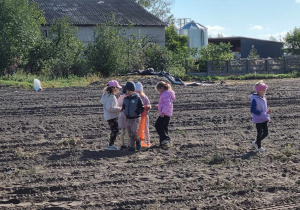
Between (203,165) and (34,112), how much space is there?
840 cm

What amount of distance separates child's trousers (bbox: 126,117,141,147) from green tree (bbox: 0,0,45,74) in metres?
21.5

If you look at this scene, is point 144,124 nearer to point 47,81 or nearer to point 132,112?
point 132,112

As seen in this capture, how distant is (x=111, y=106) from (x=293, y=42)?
4089cm

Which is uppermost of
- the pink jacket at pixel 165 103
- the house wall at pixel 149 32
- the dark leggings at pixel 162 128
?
the house wall at pixel 149 32

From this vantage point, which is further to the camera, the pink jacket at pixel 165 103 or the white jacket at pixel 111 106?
the pink jacket at pixel 165 103

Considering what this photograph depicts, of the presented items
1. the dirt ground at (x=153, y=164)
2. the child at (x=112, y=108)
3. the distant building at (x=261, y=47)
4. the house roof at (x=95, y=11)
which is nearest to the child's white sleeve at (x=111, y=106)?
the child at (x=112, y=108)

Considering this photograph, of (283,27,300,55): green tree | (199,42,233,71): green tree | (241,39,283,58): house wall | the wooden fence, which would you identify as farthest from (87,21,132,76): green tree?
(241,39,283,58): house wall

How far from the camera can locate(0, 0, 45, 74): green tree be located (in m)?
30.2

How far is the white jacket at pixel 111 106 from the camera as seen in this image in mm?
10375

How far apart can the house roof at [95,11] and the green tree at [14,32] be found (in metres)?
9.95

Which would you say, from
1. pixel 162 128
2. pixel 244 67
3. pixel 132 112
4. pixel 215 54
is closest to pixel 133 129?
pixel 132 112

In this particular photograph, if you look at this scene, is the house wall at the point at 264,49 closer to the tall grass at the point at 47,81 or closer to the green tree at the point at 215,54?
the green tree at the point at 215,54

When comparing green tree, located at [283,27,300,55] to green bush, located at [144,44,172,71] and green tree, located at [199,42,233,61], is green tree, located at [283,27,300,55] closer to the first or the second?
green tree, located at [199,42,233,61]

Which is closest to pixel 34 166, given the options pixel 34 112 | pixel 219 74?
pixel 34 112
